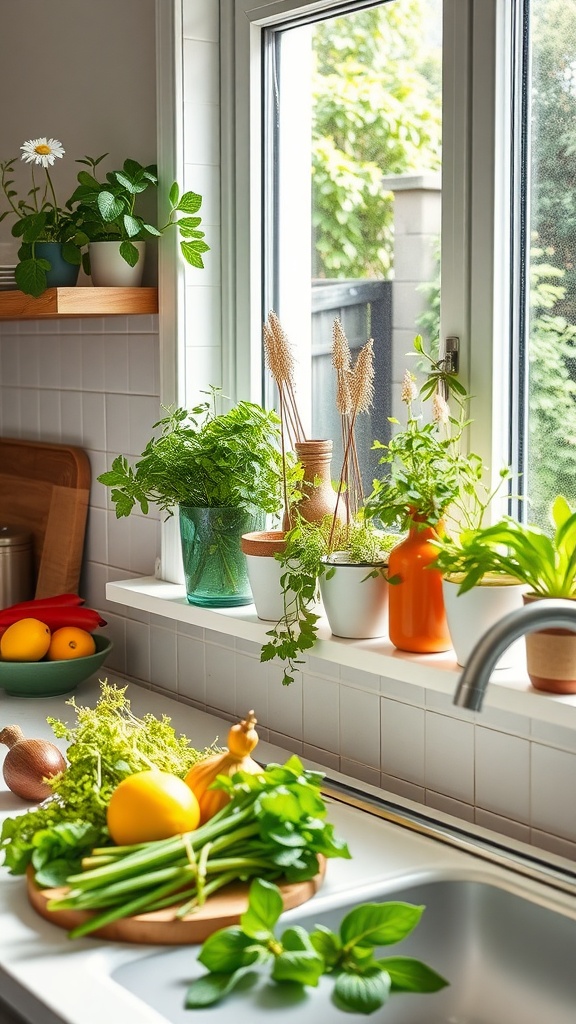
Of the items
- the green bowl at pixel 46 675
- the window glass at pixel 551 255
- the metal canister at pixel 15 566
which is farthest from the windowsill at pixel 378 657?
the metal canister at pixel 15 566

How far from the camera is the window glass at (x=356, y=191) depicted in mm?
1583

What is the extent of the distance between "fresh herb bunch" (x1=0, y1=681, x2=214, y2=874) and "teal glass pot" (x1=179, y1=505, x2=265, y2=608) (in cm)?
31

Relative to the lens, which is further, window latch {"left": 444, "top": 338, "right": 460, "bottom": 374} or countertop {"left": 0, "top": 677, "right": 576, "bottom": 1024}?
window latch {"left": 444, "top": 338, "right": 460, "bottom": 374}

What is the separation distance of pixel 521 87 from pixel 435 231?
8.4 inches

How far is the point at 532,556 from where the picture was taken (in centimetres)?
125

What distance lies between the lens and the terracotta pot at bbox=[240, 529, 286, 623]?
1.57 metres

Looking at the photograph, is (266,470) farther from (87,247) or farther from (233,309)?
(87,247)

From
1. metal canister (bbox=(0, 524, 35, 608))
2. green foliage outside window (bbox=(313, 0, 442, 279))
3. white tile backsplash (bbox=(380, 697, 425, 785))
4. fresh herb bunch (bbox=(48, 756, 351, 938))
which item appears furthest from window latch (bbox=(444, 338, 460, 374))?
metal canister (bbox=(0, 524, 35, 608))

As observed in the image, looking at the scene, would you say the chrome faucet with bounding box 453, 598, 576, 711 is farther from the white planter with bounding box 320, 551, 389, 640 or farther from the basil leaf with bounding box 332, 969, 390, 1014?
the white planter with bounding box 320, 551, 389, 640

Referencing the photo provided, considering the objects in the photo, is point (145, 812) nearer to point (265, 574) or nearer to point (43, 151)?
point (265, 574)

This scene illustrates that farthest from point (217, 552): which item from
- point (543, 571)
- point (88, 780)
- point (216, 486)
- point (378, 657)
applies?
point (543, 571)

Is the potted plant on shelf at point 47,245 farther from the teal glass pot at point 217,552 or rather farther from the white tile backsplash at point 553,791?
the white tile backsplash at point 553,791

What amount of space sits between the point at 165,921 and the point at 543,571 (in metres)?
0.52

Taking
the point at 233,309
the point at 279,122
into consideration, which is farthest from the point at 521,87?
the point at 233,309
